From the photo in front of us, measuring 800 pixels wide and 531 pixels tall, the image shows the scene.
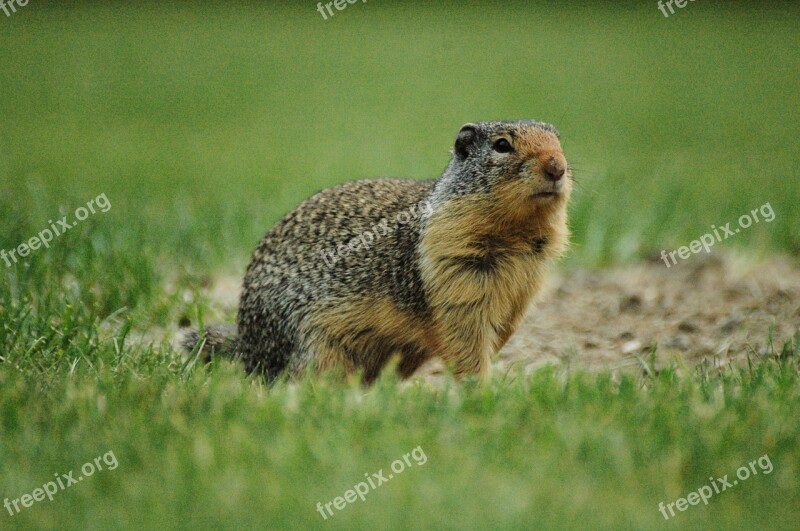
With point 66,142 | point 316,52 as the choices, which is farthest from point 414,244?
point 316,52

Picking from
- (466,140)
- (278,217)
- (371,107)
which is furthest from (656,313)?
(371,107)

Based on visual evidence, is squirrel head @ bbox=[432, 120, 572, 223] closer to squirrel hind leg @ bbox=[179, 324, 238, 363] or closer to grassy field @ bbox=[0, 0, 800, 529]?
grassy field @ bbox=[0, 0, 800, 529]

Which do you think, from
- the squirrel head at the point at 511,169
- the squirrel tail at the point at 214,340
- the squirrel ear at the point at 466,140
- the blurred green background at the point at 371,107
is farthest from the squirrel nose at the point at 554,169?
the squirrel tail at the point at 214,340

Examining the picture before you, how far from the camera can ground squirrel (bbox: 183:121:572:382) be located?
4.91m

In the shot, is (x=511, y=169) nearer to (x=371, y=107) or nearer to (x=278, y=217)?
(x=278, y=217)

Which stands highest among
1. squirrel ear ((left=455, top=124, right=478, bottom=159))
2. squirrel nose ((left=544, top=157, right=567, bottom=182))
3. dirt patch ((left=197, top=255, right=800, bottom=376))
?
squirrel ear ((left=455, top=124, right=478, bottom=159))

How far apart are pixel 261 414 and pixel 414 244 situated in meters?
1.55

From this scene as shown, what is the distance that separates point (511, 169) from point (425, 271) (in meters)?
0.68

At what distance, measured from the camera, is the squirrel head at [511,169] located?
4.70 metres

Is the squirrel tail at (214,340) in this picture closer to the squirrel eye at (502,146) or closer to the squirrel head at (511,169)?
the squirrel head at (511,169)

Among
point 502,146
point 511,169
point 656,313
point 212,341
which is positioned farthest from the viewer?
point 656,313

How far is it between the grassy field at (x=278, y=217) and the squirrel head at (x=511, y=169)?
2.87 feet

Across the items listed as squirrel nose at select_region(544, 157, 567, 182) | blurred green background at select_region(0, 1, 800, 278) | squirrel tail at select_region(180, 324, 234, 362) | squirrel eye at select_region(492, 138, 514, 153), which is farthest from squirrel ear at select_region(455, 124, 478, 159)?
squirrel tail at select_region(180, 324, 234, 362)

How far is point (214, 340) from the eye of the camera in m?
5.48
